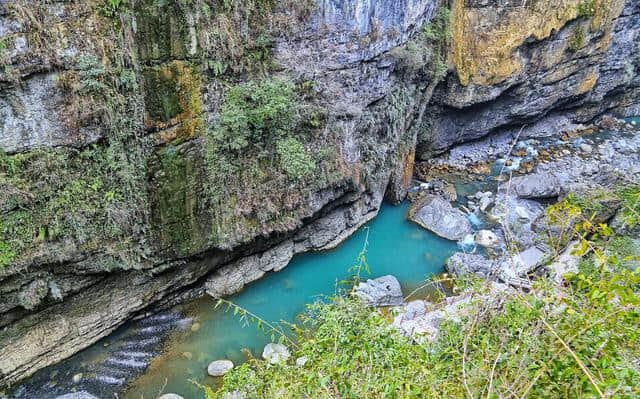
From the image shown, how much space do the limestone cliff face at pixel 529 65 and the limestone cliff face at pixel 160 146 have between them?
1.90 m

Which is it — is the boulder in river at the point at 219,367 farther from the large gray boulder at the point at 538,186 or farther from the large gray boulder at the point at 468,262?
the large gray boulder at the point at 538,186

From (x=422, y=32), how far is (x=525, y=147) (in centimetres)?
534

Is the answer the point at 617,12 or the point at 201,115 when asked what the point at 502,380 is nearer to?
the point at 201,115

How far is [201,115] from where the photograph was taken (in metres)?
5.93

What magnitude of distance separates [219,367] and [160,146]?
3383 millimetres

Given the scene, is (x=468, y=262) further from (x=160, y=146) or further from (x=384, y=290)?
(x=160, y=146)

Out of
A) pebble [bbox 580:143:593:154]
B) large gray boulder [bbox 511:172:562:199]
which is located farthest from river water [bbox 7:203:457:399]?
pebble [bbox 580:143:593:154]

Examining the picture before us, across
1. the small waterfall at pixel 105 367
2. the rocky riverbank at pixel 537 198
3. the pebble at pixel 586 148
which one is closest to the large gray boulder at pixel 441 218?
the rocky riverbank at pixel 537 198

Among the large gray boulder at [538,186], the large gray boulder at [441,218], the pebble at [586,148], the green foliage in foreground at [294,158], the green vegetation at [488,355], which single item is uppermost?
the green vegetation at [488,355]

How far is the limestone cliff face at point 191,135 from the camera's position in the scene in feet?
15.9

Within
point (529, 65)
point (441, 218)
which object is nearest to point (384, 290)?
point (441, 218)

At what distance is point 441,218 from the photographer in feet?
28.9

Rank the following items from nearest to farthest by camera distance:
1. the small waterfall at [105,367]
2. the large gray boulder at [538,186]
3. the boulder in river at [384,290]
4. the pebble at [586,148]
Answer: the small waterfall at [105,367], the boulder in river at [384,290], the large gray boulder at [538,186], the pebble at [586,148]

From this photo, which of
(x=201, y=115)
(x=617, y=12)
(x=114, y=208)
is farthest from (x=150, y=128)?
(x=617, y=12)
